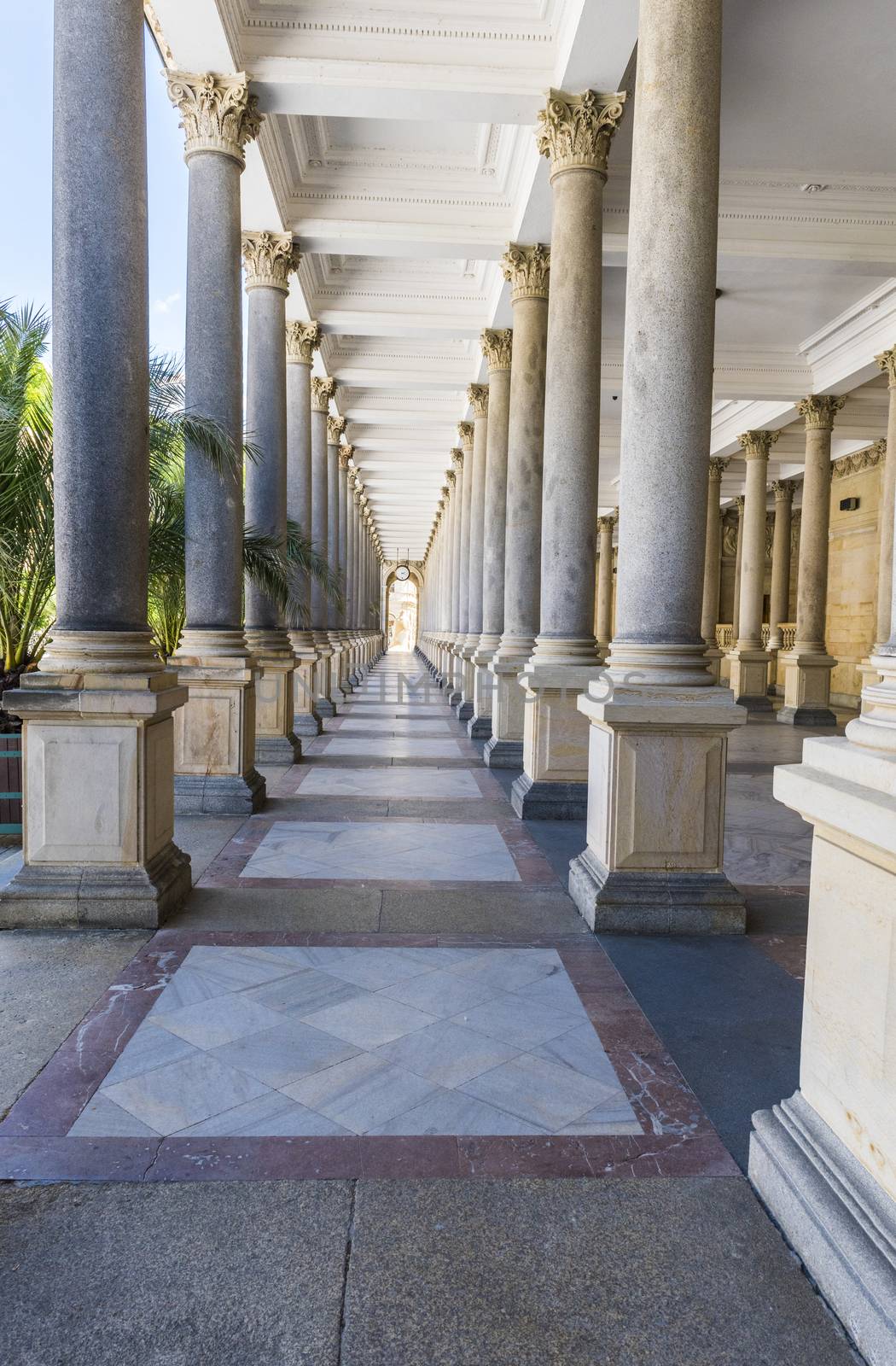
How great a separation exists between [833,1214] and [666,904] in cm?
301

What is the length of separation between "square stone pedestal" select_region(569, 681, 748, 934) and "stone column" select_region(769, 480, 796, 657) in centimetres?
2161

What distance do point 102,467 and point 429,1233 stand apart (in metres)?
4.51

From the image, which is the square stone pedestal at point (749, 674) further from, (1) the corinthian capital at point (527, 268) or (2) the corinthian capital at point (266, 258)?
(2) the corinthian capital at point (266, 258)

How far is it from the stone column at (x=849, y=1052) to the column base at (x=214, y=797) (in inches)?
253

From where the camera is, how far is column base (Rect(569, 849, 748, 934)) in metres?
5.48

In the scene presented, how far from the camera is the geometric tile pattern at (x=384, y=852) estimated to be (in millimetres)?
6632

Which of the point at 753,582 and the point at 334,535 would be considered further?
the point at 334,535

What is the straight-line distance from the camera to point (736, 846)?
306 inches

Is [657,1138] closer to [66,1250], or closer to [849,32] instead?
[66,1250]

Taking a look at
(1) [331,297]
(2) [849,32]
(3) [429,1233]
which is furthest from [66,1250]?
(1) [331,297]

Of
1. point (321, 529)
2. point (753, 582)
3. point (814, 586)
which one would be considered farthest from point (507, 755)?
point (753, 582)

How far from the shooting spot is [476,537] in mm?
20750

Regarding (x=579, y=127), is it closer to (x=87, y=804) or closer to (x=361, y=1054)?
(x=87, y=804)

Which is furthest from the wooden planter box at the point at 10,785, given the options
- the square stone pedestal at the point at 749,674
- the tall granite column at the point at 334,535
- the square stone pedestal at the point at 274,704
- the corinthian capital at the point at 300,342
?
the square stone pedestal at the point at 749,674
